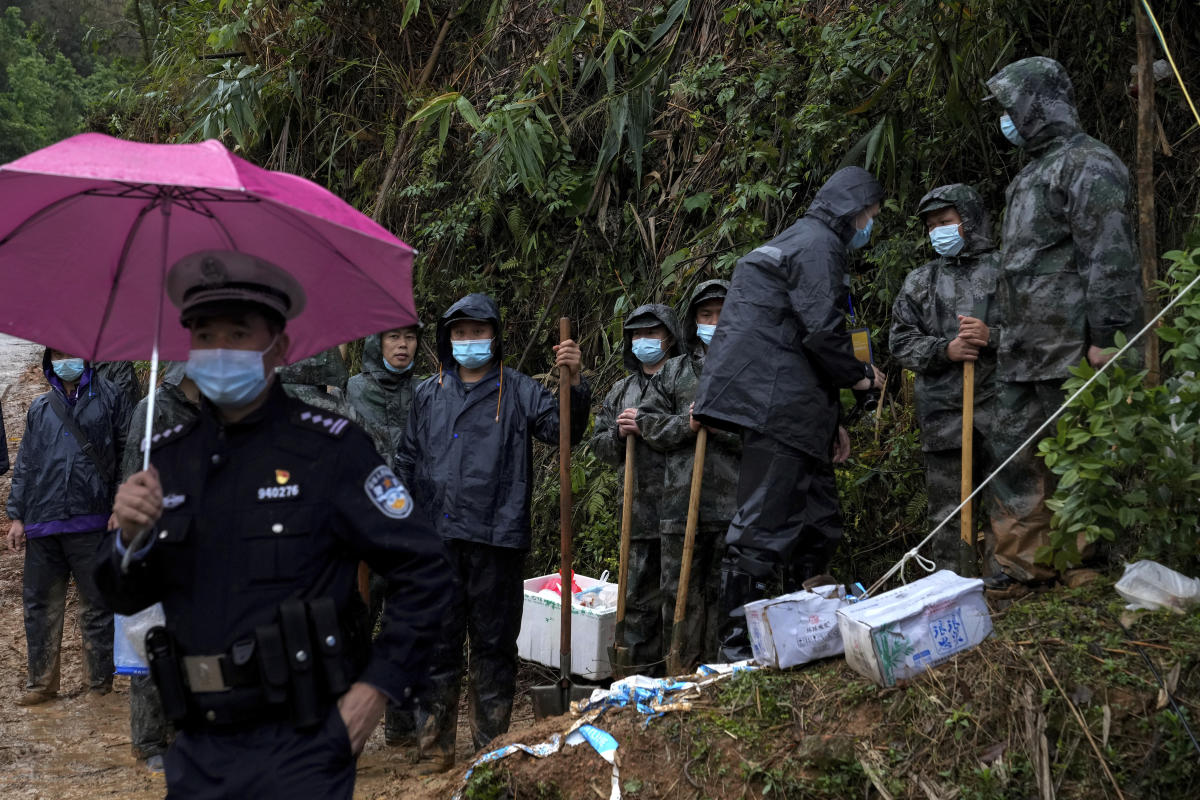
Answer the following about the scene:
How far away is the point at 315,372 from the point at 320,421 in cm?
364

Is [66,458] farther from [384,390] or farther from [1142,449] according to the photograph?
[1142,449]

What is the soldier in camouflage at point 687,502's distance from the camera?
6152mm

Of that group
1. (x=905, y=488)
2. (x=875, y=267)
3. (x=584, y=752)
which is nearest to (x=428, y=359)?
(x=875, y=267)

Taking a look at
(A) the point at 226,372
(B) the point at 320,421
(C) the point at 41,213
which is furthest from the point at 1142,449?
(C) the point at 41,213

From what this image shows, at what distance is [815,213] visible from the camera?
5516 mm

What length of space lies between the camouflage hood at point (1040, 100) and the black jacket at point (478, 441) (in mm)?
2523

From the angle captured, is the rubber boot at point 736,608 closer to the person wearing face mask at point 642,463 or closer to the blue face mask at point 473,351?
the person wearing face mask at point 642,463

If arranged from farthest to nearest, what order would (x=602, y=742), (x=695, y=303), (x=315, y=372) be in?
(x=695, y=303), (x=315, y=372), (x=602, y=742)

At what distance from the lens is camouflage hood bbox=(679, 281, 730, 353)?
6574mm

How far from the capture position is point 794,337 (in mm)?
5379

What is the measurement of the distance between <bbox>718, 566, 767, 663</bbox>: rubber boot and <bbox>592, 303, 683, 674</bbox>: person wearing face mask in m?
0.91

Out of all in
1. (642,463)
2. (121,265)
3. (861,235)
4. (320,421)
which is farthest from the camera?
(642,463)

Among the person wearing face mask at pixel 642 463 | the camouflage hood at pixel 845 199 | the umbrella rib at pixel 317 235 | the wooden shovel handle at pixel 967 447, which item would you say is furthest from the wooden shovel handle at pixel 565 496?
the umbrella rib at pixel 317 235

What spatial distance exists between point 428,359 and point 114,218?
23.6ft
